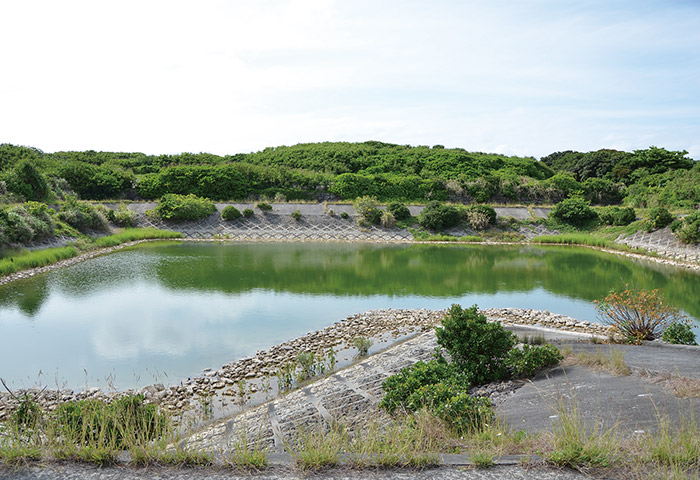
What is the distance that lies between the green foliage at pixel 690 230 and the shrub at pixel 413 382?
73.3ft

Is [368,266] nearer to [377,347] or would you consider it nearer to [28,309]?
[377,347]

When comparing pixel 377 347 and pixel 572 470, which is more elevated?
pixel 572 470

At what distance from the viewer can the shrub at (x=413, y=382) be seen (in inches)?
223

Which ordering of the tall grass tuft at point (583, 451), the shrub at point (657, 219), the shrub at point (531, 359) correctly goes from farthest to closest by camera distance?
the shrub at point (657, 219) → the shrub at point (531, 359) → the tall grass tuft at point (583, 451)

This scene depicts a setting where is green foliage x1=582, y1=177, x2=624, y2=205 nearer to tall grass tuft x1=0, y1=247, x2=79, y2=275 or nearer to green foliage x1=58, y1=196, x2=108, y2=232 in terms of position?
green foliage x1=58, y1=196, x2=108, y2=232

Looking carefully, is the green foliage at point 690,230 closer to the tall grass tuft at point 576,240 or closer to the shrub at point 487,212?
the tall grass tuft at point 576,240

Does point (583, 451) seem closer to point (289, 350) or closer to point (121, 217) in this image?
point (289, 350)

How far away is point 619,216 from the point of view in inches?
1147

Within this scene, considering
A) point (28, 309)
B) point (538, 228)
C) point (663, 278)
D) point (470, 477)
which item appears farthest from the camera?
point (538, 228)

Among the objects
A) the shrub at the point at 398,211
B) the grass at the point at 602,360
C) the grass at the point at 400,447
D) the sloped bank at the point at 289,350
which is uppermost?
the shrub at the point at 398,211

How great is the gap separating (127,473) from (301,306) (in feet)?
31.5

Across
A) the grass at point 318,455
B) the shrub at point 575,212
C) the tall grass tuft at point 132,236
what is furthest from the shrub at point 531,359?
the shrub at point 575,212

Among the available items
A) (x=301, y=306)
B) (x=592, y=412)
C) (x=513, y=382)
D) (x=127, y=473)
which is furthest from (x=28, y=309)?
(x=592, y=412)

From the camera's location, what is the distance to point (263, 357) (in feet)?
28.9
